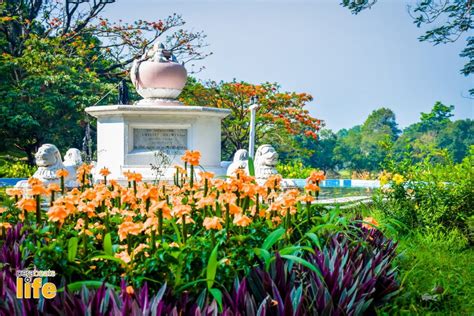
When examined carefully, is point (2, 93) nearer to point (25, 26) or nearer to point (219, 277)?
point (25, 26)

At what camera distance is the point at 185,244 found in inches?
94.7

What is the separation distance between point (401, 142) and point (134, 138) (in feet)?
70.5

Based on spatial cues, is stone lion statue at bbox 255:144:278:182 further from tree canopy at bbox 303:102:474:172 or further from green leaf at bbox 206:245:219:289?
tree canopy at bbox 303:102:474:172

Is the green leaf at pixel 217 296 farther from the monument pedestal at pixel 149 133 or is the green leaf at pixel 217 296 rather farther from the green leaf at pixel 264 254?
the monument pedestal at pixel 149 133

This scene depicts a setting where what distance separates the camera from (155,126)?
25.3ft

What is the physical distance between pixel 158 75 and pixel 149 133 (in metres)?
0.94

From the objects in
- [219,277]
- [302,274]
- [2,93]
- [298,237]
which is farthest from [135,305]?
[2,93]

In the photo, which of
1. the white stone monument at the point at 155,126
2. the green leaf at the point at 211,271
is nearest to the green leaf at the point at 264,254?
the green leaf at the point at 211,271

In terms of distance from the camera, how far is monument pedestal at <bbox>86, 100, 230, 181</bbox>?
7.60 meters

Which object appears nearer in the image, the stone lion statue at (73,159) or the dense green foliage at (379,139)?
the stone lion statue at (73,159)

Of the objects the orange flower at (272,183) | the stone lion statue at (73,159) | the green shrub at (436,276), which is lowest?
the green shrub at (436,276)

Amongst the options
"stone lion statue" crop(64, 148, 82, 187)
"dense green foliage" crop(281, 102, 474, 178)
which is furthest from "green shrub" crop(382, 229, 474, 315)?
"dense green foliage" crop(281, 102, 474, 178)

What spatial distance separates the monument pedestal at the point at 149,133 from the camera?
7598mm

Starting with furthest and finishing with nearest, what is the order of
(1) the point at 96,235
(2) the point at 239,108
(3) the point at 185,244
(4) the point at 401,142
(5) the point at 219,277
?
(4) the point at 401,142 < (2) the point at 239,108 < (1) the point at 96,235 < (3) the point at 185,244 < (5) the point at 219,277
